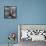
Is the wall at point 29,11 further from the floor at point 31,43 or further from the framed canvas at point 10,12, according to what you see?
the floor at point 31,43

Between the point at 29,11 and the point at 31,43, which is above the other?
the point at 29,11

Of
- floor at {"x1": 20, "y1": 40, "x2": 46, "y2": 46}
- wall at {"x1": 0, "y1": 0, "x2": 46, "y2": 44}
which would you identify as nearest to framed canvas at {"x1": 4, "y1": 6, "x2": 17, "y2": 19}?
wall at {"x1": 0, "y1": 0, "x2": 46, "y2": 44}

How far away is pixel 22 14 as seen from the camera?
3971mm

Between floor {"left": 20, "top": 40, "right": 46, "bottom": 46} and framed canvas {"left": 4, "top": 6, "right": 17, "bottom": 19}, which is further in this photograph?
framed canvas {"left": 4, "top": 6, "right": 17, "bottom": 19}

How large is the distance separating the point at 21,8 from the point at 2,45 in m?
1.21

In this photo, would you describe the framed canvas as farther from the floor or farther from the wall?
the floor

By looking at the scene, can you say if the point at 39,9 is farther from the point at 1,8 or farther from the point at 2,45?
the point at 2,45

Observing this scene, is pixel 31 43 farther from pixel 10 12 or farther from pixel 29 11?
pixel 10 12

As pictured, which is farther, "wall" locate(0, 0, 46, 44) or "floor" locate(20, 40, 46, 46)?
"wall" locate(0, 0, 46, 44)

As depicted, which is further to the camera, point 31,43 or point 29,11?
point 29,11

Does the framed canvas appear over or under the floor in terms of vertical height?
over

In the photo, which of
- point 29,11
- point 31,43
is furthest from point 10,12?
point 31,43

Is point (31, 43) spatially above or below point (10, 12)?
below

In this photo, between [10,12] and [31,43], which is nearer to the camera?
[31,43]
